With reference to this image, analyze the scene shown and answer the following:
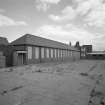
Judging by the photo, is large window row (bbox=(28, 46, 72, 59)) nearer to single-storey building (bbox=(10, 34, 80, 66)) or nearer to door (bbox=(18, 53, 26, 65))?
single-storey building (bbox=(10, 34, 80, 66))

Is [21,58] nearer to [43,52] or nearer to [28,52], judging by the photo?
[28,52]

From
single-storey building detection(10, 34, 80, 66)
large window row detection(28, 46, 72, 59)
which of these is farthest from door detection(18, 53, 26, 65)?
large window row detection(28, 46, 72, 59)

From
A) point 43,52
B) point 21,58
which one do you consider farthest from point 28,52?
point 43,52

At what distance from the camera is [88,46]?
75.9 meters

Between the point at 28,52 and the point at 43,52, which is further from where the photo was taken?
the point at 43,52

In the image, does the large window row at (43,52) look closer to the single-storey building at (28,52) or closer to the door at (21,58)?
the single-storey building at (28,52)

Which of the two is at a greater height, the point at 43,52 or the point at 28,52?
the point at 43,52

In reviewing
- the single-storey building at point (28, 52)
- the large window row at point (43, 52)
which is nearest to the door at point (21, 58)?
A: the single-storey building at point (28, 52)

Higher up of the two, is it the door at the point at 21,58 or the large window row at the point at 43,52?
the large window row at the point at 43,52

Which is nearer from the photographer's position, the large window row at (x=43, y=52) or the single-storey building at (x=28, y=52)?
the single-storey building at (x=28, y=52)

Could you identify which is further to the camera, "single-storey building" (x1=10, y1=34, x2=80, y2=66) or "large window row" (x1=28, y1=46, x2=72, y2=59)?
"large window row" (x1=28, y1=46, x2=72, y2=59)

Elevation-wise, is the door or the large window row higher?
the large window row

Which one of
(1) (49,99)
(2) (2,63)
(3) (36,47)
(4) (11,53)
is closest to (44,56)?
(3) (36,47)

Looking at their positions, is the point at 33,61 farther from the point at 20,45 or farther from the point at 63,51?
the point at 63,51
